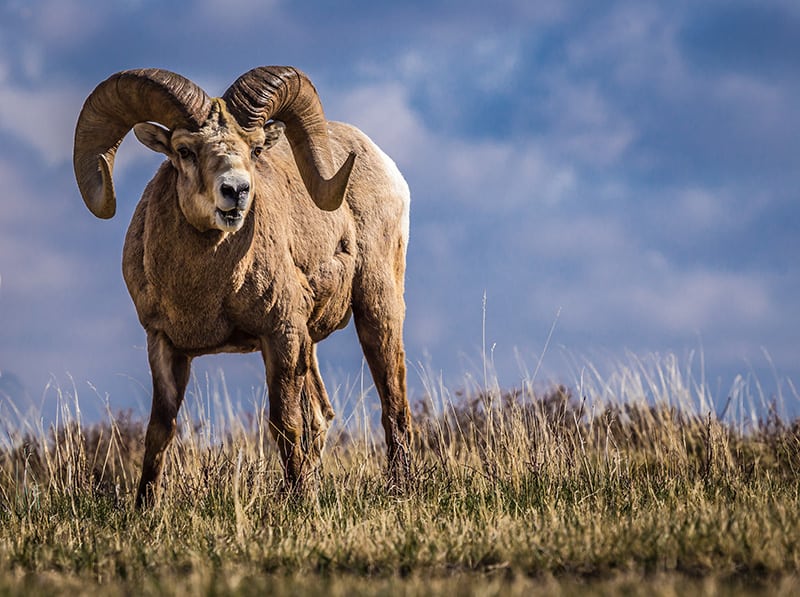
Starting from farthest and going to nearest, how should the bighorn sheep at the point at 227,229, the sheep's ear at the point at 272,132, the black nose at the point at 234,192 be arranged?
the sheep's ear at the point at 272,132
the bighorn sheep at the point at 227,229
the black nose at the point at 234,192

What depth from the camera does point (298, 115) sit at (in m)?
8.60

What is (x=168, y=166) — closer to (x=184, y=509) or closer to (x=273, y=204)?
(x=273, y=204)

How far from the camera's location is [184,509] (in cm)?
732

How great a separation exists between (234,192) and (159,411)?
1993 millimetres

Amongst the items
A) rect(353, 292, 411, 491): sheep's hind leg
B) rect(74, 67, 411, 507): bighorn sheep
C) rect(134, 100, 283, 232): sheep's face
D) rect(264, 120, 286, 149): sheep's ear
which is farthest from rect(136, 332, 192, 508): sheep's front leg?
rect(353, 292, 411, 491): sheep's hind leg

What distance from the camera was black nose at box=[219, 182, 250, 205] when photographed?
6.96 metres

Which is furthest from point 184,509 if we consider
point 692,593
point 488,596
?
point 692,593

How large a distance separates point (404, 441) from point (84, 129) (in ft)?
12.5

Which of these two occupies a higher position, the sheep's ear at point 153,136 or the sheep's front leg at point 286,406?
the sheep's ear at point 153,136

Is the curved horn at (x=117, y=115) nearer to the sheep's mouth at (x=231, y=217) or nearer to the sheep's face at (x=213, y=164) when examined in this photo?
the sheep's face at (x=213, y=164)

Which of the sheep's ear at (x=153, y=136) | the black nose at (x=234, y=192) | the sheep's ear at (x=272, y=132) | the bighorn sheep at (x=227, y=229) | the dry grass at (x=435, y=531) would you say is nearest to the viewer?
the dry grass at (x=435, y=531)

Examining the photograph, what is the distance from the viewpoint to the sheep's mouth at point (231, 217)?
7.07m

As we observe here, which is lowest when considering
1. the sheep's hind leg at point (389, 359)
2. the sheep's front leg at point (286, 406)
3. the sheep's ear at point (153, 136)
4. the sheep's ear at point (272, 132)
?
the sheep's front leg at point (286, 406)

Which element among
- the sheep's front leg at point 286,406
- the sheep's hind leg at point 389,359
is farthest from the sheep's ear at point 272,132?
the sheep's hind leg at point 389,359
